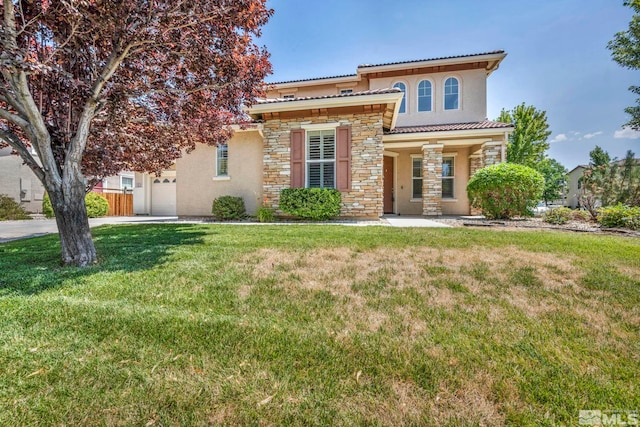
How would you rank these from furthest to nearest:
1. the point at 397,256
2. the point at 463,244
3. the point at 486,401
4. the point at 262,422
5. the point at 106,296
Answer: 1. the point at 463,244
2. the point at 397,256
3. the point at 106,296
4. the point at 486,401
5. the point at 262,422

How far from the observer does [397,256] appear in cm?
449

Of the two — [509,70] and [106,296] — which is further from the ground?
[509,70]

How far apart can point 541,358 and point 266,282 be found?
103 inches

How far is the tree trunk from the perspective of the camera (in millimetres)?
4016

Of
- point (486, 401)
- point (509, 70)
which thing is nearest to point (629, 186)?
point (509, 70)

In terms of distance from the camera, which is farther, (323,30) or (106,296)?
(323,30)

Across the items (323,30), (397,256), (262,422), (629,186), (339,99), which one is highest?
(323,30)

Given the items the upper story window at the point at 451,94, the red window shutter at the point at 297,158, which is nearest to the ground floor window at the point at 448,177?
the upper story window at the point at 451,94

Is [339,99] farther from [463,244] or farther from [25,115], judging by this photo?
[25,115]

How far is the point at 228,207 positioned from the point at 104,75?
6565 mm

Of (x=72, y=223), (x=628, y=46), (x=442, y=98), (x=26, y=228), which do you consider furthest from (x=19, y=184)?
(x=628, y=46)

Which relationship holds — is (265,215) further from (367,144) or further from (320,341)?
(320,341)

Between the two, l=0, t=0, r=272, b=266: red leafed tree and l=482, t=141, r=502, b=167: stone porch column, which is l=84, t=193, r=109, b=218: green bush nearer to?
l=0, t=0, r=272, b=266: red leafed tree

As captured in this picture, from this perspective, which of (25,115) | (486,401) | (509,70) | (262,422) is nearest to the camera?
(262,422)
